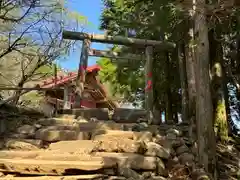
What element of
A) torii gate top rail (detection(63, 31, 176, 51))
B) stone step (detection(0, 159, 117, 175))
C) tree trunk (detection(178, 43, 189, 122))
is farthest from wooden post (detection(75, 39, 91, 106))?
stone step (detection(0, 159, 117, 175))

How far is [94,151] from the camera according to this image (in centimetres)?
596

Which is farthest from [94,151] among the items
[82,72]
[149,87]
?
[82,72]

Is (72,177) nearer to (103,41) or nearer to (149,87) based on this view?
(149,87)

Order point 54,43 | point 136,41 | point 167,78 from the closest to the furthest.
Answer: point 136,41, point 54,43, point 167,78

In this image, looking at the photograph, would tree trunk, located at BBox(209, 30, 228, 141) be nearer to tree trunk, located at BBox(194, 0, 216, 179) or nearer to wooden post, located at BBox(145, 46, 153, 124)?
wooden post, located at BBox(145, 46, 153, 124)

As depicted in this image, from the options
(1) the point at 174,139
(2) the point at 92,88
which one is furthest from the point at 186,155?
(2) the point at 92,88

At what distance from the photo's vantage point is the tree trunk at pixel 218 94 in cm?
850

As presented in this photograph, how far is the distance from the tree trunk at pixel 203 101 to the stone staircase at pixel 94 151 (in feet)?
1.14

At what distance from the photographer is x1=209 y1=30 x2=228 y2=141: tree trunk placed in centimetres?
850

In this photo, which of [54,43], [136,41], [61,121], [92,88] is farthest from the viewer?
[92,88]

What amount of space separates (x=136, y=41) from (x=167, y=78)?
369cm

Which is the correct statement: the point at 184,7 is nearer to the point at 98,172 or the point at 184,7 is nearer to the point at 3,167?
the point at 98,172

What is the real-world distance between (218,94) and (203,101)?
8.18 ft

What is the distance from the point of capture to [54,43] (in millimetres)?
12164
